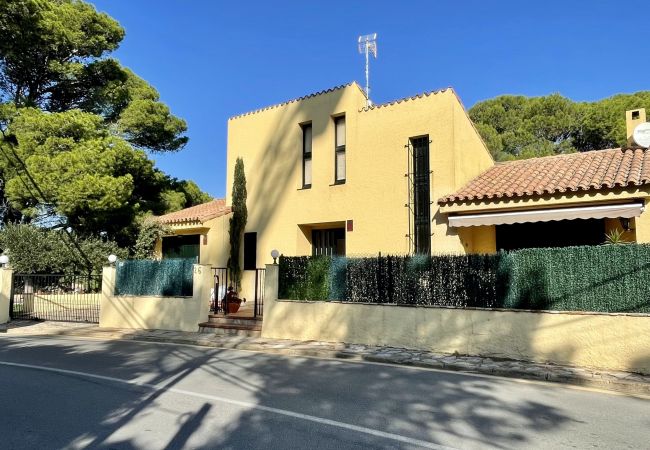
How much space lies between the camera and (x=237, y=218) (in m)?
17.4

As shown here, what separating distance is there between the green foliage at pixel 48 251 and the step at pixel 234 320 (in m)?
9.18

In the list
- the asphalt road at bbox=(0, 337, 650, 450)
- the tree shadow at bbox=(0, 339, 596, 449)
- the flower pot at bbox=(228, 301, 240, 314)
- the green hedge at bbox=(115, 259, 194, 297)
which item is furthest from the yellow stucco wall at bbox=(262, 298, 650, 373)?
the green hedge at bbox=(115, 259, 194, 297)

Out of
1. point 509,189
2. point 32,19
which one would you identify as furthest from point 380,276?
point 32,19

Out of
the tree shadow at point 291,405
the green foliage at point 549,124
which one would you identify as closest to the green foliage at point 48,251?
the tree shadow at point 291,405

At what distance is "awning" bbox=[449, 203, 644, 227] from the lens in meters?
10.6

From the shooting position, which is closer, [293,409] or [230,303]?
[293,409]

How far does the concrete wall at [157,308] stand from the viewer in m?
13.4

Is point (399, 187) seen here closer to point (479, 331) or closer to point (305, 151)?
point (305, 151)

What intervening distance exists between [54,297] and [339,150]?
39.0ft

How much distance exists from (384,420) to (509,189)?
28.8 feet

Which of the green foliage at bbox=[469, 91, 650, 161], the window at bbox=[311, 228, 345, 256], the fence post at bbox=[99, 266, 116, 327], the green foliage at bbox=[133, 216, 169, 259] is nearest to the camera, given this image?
the fence post at bbox=[99, 266, 116, 327]

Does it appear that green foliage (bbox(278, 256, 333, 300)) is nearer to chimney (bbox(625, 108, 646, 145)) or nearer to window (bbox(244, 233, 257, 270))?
window (bbox(244, 233, 257, 270))

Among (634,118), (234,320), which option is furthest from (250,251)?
(634,118)

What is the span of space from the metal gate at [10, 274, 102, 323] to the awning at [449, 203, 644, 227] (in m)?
13.1
